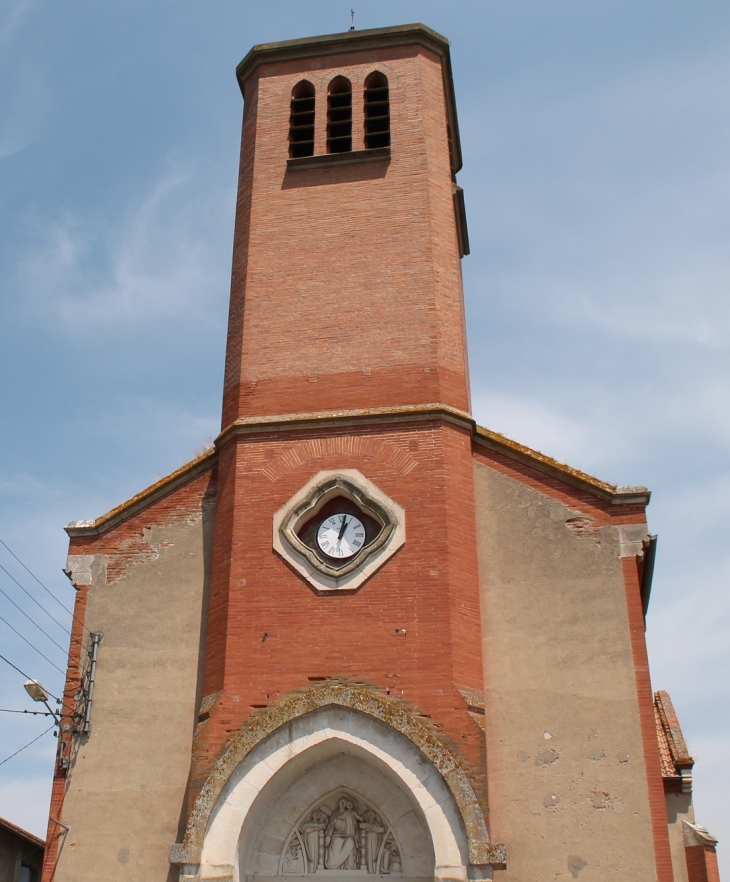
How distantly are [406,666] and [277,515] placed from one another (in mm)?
2603

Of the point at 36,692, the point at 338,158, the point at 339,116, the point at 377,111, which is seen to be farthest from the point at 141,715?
the point at 377,111

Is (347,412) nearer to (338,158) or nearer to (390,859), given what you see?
(338,158)

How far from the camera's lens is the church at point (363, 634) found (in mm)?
11453

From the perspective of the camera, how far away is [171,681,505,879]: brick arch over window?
1105 cm

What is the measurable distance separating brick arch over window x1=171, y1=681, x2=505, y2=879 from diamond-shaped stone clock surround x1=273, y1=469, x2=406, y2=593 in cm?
135

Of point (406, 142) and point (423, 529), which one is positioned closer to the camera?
point (423, 529)

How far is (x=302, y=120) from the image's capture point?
1705 cm

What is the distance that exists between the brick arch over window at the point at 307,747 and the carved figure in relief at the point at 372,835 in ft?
3.12

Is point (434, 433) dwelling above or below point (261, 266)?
below

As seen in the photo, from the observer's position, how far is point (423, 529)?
12.8m

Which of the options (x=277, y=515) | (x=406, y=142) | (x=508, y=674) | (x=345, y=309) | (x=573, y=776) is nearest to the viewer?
(x=573, y=776)

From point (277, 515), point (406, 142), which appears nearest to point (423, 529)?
point (277, 515)

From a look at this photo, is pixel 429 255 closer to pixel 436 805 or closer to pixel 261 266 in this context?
pixel 261 266

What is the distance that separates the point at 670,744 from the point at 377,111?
415 inches
